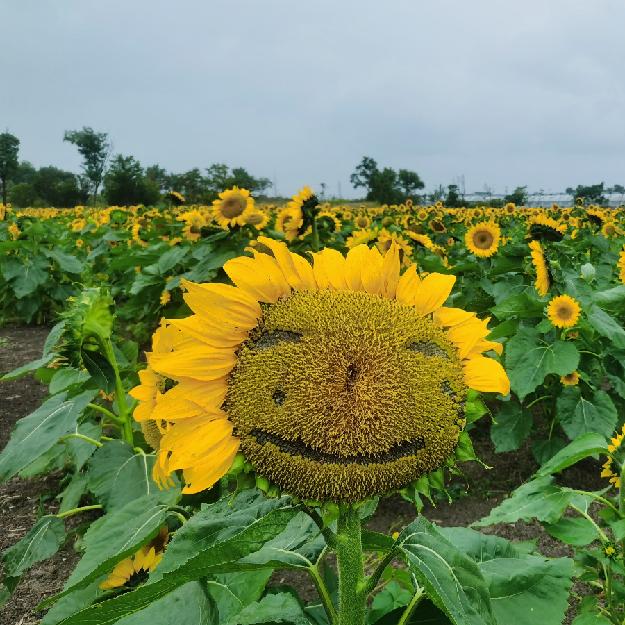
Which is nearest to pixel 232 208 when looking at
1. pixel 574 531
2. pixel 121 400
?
pixel 121 400

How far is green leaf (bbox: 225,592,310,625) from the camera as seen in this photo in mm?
1199

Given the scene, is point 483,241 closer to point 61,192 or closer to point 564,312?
point 564,312

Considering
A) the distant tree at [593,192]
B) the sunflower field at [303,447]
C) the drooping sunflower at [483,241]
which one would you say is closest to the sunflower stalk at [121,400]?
the sunflower field at [303,447]

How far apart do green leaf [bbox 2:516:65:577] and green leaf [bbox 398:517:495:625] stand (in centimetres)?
156

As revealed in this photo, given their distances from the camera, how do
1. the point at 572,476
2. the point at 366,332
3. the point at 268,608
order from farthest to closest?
the point at 572,476
the point at 268,608
the point at 366,332

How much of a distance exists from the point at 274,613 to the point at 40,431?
3.14 ft

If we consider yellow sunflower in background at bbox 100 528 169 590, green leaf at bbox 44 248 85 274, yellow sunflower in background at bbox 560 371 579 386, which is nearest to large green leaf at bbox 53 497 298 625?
yellow sunflower in background at bbox 100 528 169 590

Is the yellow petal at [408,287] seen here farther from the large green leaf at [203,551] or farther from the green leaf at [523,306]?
the green leaf at [523,306]

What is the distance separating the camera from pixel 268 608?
1251 mm

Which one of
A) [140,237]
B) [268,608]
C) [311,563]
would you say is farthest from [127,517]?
[140,237]

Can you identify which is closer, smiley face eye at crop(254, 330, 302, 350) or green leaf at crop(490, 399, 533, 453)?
smiley face eye at crop(254, 330, 302, 350)

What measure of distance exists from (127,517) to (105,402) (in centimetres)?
322

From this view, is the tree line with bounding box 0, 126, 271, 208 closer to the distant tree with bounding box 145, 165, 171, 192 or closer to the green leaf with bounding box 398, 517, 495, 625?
the distant tree with bounding box 145, 165, 171, 192

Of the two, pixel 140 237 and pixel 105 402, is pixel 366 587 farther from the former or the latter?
pixel 140 237
